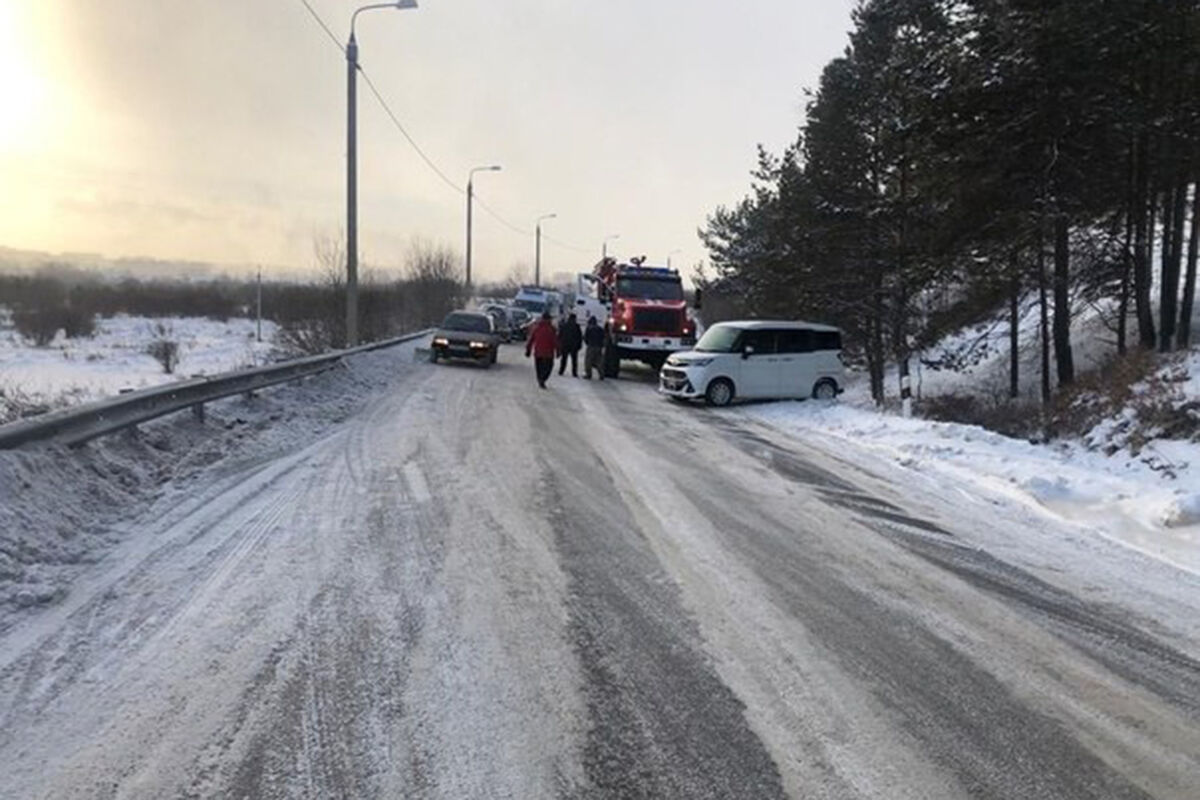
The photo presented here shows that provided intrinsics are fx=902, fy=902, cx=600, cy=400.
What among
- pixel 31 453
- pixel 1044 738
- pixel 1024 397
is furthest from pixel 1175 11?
pixel 31 453

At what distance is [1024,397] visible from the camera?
76.3 feet

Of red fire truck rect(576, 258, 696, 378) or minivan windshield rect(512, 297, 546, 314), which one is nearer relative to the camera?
red fire truck rect(576, 258, 696, 378)

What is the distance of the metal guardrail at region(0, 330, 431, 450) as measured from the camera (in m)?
7.59

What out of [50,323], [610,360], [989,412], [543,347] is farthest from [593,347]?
[50,323]

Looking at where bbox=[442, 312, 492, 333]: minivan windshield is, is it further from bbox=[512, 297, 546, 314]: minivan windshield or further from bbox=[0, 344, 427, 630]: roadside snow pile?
bbox=[512, 297, 546, 314]: minivan windshield

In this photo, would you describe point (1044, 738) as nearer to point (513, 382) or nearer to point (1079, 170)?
point (1079, 170)

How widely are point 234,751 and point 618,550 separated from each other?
3787mm

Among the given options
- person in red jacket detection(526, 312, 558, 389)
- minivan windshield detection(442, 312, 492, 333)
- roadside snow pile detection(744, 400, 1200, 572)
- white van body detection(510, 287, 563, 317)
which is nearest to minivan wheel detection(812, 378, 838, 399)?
roadside snow pile detection(744, 400, 1200, 572)

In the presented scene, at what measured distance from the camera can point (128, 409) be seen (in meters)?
9.62

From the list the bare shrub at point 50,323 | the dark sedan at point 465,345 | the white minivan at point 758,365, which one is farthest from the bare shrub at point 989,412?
the bare shrub at point 50,323

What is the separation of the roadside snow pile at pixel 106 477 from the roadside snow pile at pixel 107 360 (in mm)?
3139

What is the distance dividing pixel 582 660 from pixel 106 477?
224 inches

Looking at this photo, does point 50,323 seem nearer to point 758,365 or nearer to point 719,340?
point 719,340

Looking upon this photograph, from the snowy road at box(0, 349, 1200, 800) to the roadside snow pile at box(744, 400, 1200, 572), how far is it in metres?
1.30
